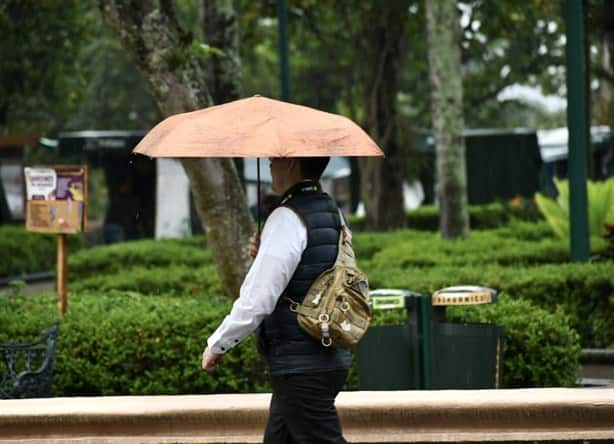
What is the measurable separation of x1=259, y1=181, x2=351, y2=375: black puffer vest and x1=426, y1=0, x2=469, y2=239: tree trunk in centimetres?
1261

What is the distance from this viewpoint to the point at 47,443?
24.3 ft

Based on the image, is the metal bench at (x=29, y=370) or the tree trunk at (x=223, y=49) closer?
the metal bench at (x=29, y=370)

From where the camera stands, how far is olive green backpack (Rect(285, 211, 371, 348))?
540cm

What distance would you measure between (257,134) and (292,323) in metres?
0.81

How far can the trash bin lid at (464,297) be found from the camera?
7875 millimetres

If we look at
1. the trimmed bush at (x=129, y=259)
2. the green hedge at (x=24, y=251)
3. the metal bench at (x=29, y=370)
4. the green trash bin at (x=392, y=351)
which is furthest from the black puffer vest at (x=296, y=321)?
the green hedge at (x=24, y=251)

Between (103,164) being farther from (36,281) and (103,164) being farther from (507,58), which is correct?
(507,58)

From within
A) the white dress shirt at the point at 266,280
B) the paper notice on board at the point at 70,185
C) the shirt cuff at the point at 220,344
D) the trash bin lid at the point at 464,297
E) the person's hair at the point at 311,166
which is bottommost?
the shirt cuff at the point at 220,344

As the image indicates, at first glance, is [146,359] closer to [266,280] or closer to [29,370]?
[29,370]

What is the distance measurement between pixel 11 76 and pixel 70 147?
3233mm

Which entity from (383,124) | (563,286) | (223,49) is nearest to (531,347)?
(563,286)

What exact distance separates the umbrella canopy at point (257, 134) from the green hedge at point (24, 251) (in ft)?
68.2

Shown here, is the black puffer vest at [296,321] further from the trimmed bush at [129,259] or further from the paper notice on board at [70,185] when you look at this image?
the trimmed bush at [129,259]

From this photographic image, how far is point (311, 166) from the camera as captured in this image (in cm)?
571
